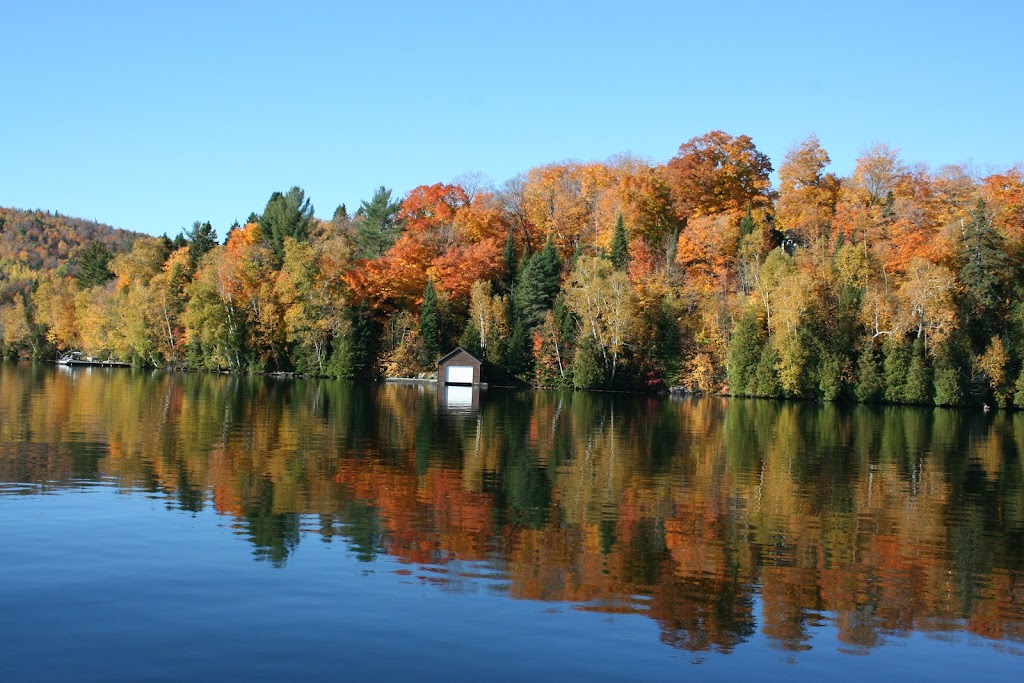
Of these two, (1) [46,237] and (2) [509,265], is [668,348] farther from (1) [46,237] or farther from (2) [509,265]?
(1) [46,237]

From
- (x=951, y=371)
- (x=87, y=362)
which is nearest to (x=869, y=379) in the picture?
(x=951, y=371)

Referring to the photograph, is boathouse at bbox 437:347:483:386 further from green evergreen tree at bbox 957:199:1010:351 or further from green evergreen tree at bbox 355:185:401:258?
green evergreen tree at bbox 957:199:1010:351

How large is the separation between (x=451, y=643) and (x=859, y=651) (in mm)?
5109

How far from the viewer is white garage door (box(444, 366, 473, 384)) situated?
7756 cm

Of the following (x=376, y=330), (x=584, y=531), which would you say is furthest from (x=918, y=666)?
(x=376, y=330)

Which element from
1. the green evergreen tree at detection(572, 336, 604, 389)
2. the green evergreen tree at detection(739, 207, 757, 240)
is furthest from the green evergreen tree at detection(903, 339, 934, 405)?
the green evergreen tree at detection(572, 336, 604, 389)

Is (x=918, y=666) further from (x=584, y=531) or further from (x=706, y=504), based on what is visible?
(x=706, y=504)

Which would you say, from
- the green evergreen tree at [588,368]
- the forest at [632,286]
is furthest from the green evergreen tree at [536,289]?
the green evergreen tree at [588,368]

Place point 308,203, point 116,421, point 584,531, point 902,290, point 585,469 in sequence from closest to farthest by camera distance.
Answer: point 584,531, point 585,469, point 116,421, point 902,290, point 308,203

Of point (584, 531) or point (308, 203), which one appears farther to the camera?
point (308, 203)

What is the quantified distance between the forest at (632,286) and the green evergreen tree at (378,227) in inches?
9.7

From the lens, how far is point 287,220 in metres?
104

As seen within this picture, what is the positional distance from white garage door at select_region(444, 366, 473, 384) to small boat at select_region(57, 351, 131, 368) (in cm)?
4303

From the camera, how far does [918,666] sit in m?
11.0
